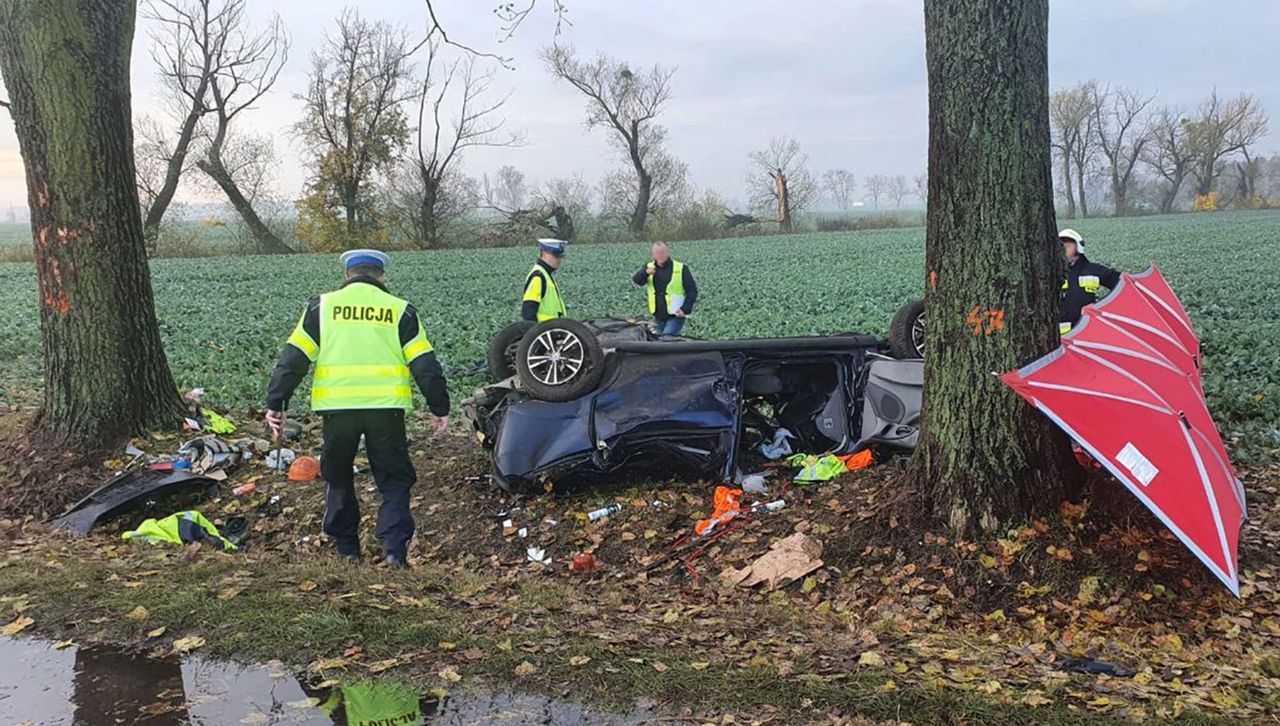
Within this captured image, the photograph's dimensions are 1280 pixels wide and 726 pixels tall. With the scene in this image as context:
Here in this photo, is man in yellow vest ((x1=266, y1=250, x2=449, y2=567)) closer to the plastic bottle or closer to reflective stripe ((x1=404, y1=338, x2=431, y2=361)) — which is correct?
reflective stripe ((x1=404, y1=338, x2=431, y2=361))

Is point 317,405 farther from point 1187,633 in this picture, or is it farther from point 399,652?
point 1187,633

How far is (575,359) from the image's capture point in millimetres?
6789

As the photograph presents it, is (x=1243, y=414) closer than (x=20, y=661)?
No

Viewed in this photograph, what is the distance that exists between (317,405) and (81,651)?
179 centimetres

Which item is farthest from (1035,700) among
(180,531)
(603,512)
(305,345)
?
(180,531)

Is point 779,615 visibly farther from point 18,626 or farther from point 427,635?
point 18,626

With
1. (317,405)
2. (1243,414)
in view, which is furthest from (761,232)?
(317,405)

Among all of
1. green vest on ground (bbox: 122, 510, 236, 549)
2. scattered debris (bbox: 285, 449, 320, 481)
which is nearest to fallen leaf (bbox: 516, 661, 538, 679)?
green vest on ground (bbox: 122, 510, 236, 549)

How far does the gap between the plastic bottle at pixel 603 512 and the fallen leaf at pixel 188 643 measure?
2948 mm

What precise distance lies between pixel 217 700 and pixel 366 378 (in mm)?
2222

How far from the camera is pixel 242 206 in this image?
167ft

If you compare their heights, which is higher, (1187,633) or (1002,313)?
(1002,313)

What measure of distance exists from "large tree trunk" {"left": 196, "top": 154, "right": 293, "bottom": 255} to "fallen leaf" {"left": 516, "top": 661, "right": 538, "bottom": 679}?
1995 inches

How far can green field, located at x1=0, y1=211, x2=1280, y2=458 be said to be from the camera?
11.1 metres
